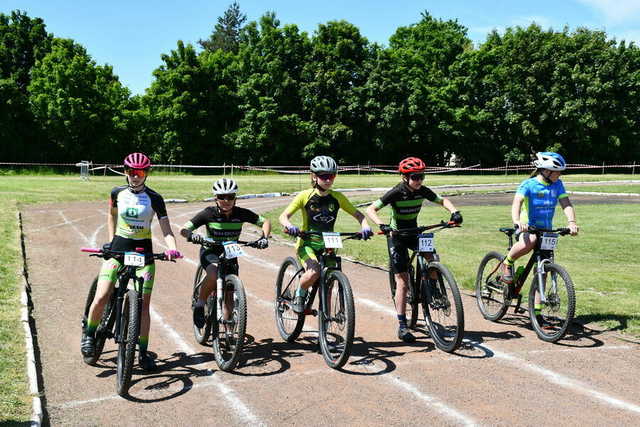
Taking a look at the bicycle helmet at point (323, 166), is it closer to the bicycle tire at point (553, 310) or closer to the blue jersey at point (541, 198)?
the blue jersey at point (541, 198)

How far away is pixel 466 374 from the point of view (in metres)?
5.97

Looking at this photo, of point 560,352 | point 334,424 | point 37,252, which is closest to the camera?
point 334,424

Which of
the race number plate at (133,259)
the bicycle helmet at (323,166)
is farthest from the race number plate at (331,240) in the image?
the race number plate at (133,259)

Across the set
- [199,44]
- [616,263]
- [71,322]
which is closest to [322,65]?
[199,44]

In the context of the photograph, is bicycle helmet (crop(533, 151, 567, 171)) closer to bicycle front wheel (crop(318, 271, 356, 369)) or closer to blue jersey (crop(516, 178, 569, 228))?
blue jersey (crop(516, 178, 569, 228))

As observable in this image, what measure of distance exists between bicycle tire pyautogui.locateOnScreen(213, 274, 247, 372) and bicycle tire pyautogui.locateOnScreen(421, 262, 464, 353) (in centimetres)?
216

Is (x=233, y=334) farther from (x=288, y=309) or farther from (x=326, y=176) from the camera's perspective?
(x=326, y=176)

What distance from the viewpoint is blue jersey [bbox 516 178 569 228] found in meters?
7.58

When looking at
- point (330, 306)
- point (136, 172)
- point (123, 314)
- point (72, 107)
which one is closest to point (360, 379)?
point (330, 306)

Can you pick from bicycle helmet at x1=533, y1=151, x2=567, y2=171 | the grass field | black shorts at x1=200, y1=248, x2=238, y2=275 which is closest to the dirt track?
the grass field

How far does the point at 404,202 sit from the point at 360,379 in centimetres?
230

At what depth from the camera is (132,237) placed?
20.5ft

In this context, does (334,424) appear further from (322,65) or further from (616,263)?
(322,65)

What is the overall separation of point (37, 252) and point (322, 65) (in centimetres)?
5162
